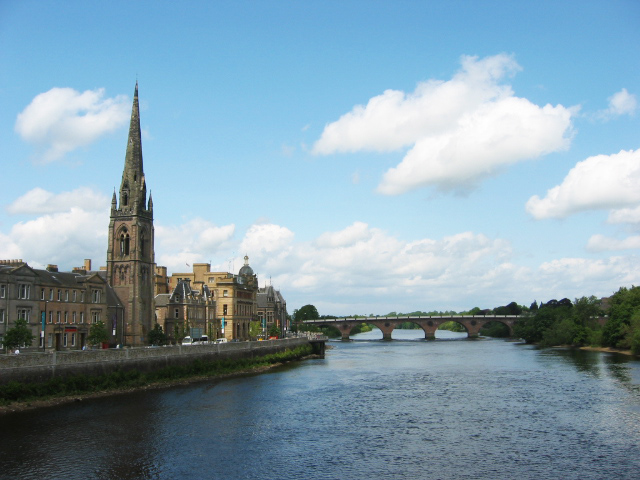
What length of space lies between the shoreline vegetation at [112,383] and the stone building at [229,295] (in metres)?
42.5

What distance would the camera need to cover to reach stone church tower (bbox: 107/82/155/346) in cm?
10394

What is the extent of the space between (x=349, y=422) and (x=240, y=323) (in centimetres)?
9489

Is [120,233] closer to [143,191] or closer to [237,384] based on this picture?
[143,191]

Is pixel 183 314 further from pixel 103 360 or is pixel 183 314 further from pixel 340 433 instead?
pixel 340 433

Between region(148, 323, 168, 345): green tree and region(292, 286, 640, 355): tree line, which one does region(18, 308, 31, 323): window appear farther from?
region(292, 286, 640, 355): tree line

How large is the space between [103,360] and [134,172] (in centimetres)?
5354

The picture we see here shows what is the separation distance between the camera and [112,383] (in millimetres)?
62469

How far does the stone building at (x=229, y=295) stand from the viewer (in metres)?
137

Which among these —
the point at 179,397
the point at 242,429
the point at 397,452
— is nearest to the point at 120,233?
the point at 179,397

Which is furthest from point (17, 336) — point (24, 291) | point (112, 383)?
point (24, 291)

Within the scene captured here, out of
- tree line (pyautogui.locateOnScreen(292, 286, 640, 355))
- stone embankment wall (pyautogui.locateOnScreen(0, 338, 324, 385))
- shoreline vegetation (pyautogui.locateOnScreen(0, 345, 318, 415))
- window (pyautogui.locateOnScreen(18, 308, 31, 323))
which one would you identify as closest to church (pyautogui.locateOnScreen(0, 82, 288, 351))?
window (pyautogui.locateOnScreen(18, 308, 31, 323))

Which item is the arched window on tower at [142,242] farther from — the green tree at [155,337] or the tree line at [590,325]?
the tree line at [590,325]

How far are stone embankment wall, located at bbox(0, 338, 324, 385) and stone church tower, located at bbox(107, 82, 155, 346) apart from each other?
21544 millimetres

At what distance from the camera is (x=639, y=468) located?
35094mm
